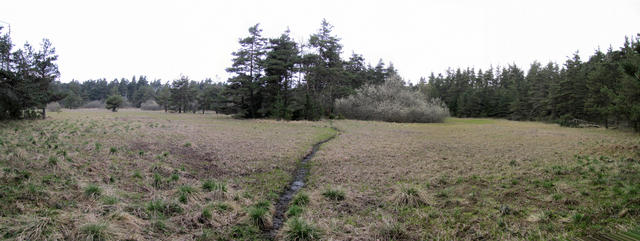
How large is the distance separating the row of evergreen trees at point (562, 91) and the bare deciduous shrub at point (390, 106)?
13.8m

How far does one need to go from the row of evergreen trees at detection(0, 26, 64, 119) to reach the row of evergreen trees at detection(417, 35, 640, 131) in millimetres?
25605

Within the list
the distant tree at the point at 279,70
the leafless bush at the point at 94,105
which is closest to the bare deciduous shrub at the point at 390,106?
the distant tree at the point at 279,70

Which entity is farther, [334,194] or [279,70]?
[279,70]

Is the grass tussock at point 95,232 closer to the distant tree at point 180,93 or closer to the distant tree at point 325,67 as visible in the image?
the distant tree at point 325,67

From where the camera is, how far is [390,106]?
1505 inches

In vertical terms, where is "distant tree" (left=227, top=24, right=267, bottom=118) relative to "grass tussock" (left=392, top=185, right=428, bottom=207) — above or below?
above

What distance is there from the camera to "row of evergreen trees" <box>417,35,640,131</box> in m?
14.0

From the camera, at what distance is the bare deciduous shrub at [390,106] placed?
37875mm

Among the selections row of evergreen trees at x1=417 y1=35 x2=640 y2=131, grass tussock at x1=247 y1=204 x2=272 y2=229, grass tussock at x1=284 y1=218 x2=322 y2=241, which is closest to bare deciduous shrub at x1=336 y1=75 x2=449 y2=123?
row of evergreen trees at x1=417 y1=35 x2=640 y2=131

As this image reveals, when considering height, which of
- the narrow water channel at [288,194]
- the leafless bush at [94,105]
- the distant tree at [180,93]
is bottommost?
the narrow water channel at [288,194]

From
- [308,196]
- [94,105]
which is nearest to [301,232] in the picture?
[308,196]

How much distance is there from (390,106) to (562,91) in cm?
2090

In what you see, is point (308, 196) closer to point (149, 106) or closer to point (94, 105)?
point (149, 106)

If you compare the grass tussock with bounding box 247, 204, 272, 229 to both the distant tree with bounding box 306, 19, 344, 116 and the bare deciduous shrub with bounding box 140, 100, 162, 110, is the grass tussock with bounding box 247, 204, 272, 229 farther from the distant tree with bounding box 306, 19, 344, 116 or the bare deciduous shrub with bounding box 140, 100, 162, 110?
the bare deciduous shrub with bounding box 140, 100, 162, 110
